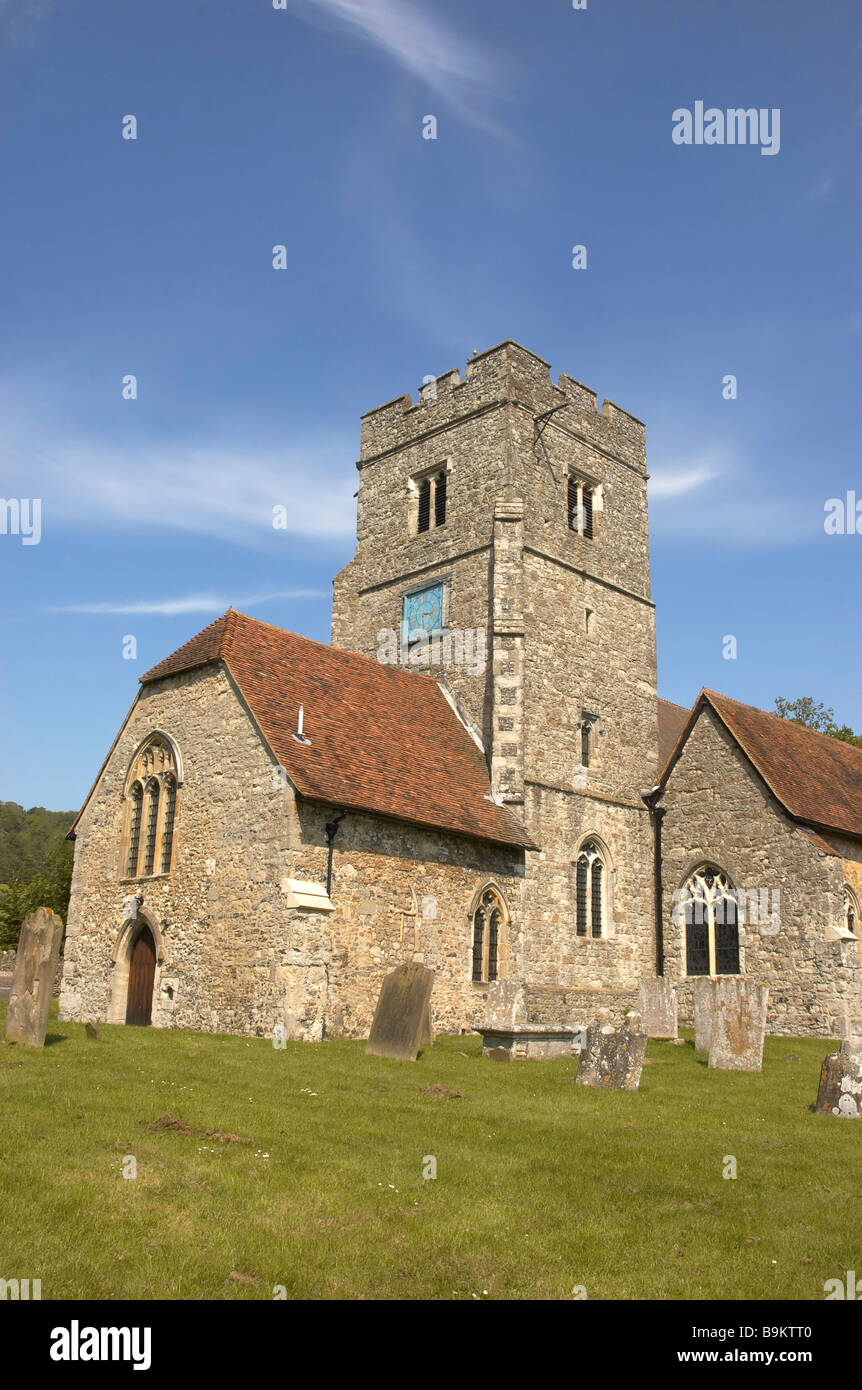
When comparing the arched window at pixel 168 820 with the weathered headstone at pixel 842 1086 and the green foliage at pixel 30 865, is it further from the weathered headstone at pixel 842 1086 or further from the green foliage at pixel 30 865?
the weathered headstone at pixel 842 1086

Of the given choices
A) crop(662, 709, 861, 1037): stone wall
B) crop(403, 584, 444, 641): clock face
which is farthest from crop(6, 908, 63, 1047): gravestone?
crop(662, 709, 861, 1037): stone wall

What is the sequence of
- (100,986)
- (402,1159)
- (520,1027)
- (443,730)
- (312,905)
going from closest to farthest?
(402,1159) < (520,1027) < (312,905) < (100,986) < (443,730)

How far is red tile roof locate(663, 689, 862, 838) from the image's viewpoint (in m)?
24.1

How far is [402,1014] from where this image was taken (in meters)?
14.8

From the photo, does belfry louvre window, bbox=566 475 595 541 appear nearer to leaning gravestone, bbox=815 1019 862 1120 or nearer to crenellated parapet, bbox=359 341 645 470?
crenellated parapet, bbox=359 341 645 470

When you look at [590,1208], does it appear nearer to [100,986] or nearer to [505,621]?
[100,986]

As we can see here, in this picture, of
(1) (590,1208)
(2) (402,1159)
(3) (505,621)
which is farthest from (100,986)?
(1) (590,1208)

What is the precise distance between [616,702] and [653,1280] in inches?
845

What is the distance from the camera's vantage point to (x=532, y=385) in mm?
27391

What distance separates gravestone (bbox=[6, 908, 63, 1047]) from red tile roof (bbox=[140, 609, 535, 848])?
541cm

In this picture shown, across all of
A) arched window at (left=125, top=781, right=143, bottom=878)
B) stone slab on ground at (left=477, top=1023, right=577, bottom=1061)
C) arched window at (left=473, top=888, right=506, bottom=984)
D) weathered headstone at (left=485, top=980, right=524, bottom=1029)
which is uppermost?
arched window at (left=125, top=781, right=143, bottom=878)

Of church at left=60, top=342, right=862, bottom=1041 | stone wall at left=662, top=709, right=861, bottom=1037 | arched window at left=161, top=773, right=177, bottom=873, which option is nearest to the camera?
church at left=60, top=342, right=862, bottom=1041

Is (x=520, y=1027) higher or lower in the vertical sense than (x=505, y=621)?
lower

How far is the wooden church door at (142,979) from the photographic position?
1959 centimetres
